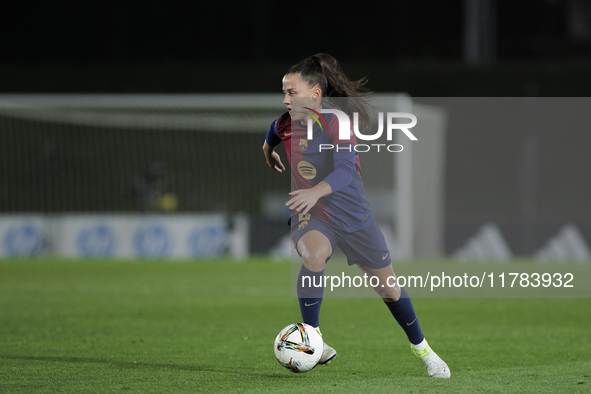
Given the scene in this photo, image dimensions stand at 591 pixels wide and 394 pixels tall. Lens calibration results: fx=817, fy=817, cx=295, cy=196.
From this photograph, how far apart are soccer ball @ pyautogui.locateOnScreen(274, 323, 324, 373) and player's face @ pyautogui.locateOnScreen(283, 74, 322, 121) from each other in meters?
1.26

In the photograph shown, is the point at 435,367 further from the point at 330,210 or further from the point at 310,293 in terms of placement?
the point at 330,210

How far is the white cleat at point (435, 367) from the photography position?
466 centimetres

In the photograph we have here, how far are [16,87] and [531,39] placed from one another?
1690 centimetres

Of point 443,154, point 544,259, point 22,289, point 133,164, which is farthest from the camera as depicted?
point 443,154

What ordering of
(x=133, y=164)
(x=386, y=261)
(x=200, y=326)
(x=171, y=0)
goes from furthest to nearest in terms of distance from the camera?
1. (x=171, y=0)
2. (x=133, y=164)
3. (x=200, y=326)
4. (x=386, y=261)

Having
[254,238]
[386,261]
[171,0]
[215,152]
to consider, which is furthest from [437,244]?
[171,0]

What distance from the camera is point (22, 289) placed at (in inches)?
416

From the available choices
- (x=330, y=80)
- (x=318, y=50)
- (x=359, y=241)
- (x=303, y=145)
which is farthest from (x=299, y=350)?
(x=318, y=50)

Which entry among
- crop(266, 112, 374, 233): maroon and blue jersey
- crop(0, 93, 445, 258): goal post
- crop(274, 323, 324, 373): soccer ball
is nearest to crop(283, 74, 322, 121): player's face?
crop(266, 112, 374, 233): maroon and blue jersey

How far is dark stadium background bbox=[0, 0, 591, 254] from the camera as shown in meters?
26.0

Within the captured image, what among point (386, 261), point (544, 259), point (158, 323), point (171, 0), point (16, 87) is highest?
point (171, 0)

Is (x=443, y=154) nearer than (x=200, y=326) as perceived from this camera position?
No

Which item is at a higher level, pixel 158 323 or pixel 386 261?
pixel 386 261

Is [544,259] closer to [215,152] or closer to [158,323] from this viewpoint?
[215,152]
